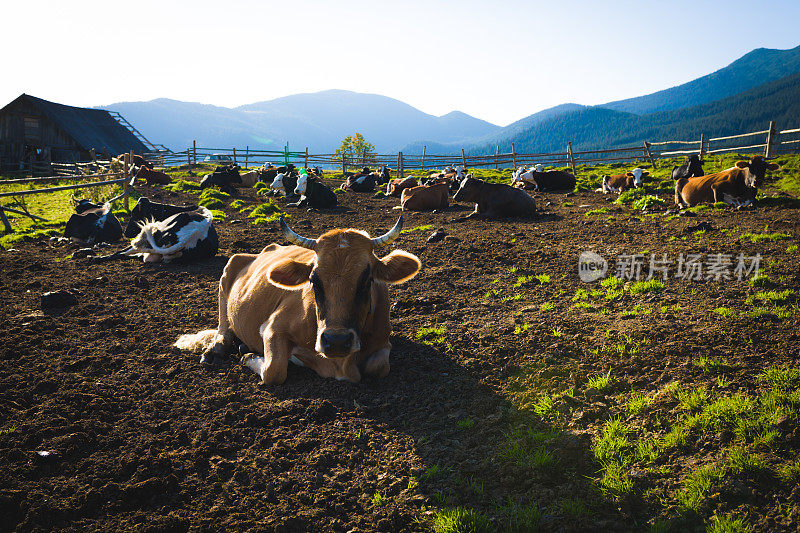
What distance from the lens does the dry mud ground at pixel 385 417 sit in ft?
10.4

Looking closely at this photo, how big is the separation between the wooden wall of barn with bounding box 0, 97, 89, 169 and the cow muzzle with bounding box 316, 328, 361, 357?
160 ft

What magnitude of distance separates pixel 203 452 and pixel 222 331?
2.65 meters

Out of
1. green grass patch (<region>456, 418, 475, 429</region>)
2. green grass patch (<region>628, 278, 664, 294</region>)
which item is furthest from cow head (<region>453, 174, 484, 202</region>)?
green grass patch (<region>456, 418, 475, 429</region>)

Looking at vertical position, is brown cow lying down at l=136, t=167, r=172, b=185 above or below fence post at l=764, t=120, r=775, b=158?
below

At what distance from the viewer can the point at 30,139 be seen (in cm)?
4256

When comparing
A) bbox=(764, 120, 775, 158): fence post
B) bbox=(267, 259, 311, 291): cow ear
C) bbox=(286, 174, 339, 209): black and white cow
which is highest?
bbox=(764, 120, 775, 158): fence post

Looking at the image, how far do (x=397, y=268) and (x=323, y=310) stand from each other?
93cm

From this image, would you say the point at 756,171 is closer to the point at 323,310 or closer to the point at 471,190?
the point at 471,190

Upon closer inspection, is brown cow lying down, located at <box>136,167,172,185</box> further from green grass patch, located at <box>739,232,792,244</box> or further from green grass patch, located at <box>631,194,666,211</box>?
green grass patch, located at <box>739,232,792,244</box>

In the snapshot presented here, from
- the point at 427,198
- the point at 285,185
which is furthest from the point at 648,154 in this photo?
the point at 285,185

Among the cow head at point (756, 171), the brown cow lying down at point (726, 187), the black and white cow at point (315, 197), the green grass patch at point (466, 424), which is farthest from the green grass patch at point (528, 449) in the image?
the black and white cow at point (315, 197)

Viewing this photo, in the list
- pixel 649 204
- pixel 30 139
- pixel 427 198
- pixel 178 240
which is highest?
pixel 30 139

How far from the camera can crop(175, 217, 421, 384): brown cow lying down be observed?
450cm

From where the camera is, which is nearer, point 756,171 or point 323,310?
point 323,310
